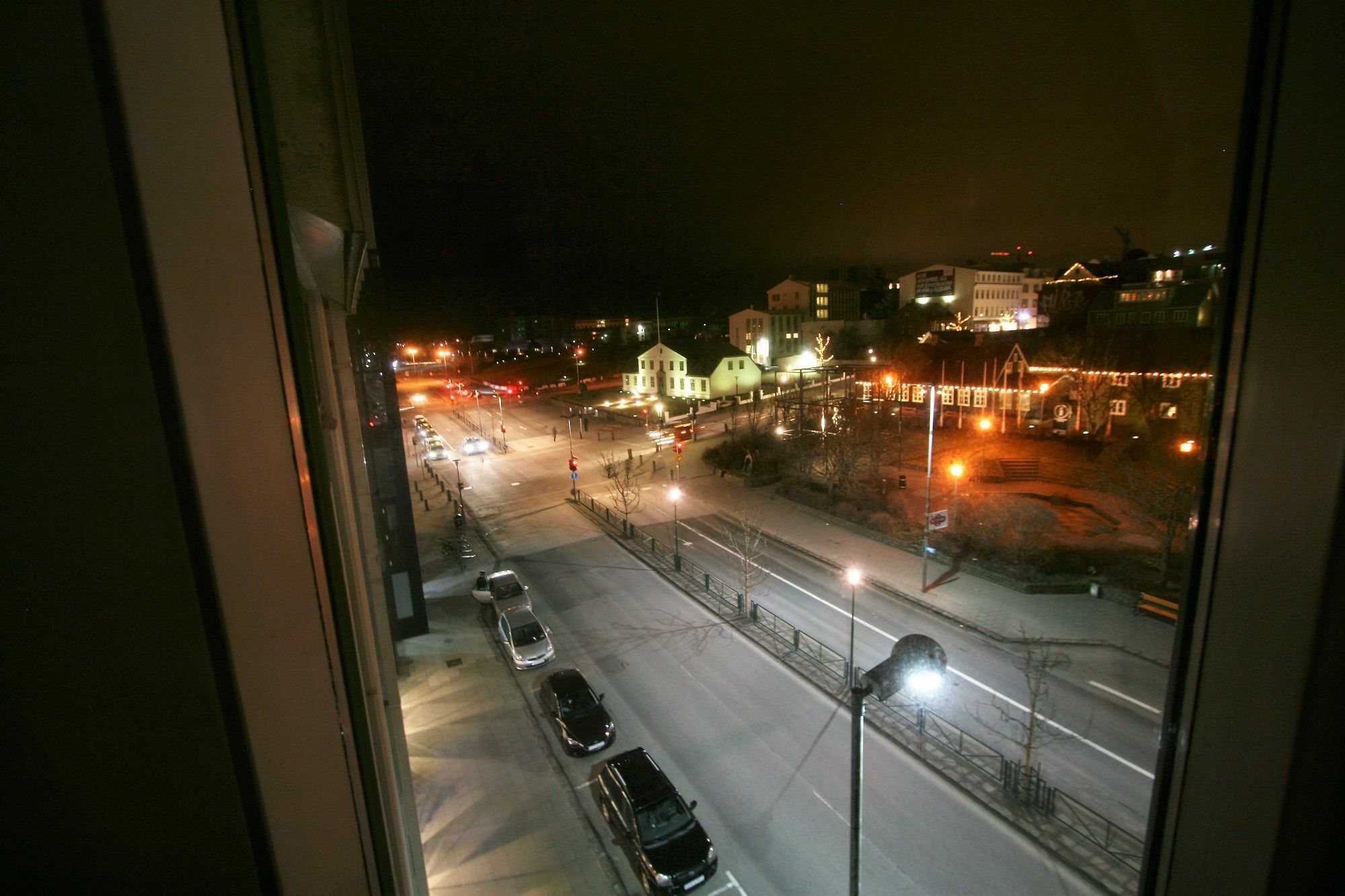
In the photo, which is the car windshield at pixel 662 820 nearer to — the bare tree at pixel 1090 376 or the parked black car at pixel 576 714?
the parked black car at pixel 576 714

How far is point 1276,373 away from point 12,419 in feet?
3.99

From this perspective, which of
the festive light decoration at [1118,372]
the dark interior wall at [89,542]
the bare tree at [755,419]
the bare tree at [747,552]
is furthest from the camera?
the bare tree at [755,419]

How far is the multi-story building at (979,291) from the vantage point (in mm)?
36750

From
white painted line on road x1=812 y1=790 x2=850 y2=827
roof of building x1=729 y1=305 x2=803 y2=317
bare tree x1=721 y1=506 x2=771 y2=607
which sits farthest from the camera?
roof of building x1=729 y1=305 x2=803 y2=317

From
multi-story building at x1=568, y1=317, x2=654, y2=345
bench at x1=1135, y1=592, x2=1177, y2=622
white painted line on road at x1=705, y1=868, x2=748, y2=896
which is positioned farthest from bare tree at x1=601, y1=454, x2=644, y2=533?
multi-story building at x1=568, y1=317, x2=654, y2=345

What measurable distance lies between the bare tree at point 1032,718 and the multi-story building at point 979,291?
31.6m

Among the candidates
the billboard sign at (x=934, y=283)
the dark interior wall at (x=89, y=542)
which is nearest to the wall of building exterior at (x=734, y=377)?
the billboard sign at (x=934, y=283)

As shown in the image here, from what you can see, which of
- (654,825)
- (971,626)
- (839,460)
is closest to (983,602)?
(971,626)

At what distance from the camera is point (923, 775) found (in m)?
6.54

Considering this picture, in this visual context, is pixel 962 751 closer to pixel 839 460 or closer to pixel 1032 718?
pixel 1032 718

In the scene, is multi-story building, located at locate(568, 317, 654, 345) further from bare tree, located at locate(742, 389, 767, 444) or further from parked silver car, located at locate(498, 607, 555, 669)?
parked silver car, located at locate(498, 607, 555, 669)

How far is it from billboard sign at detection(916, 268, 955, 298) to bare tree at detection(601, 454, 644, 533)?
26.9 meters

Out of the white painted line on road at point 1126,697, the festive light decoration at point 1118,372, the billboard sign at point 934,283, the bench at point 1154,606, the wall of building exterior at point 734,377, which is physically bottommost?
the white painted line on road at point 1126,697

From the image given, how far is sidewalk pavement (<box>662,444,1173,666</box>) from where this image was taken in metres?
8.95
